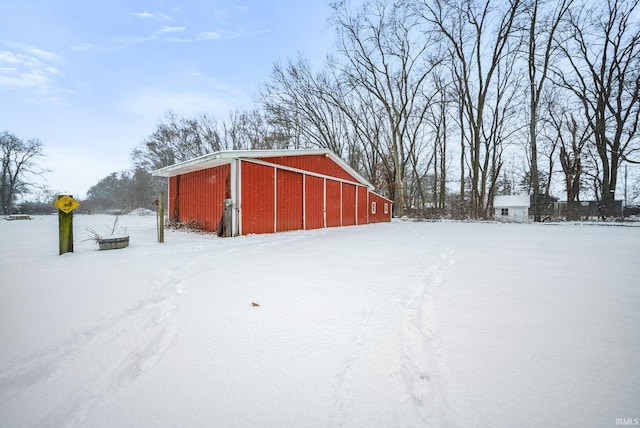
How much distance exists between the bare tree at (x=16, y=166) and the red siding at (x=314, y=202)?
97.9 ft

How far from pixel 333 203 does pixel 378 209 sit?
5.42 metres

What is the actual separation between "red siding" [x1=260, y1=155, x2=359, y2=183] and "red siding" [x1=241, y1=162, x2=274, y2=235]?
23.6 inches

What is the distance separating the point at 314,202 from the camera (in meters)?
10.8

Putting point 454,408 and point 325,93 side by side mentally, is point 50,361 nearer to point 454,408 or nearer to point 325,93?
point 454,408

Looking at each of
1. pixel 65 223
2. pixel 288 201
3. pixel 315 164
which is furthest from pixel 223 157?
pixel 315 164

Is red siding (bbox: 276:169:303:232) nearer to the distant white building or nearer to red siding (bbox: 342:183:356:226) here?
red siding (bbox: 342:183:356:226)

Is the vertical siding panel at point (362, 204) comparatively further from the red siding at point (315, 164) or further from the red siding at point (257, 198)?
the red siding at point (257, 198)

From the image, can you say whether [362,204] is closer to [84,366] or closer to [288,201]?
[288,201]

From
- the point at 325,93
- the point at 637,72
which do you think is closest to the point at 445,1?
the point at 325,93

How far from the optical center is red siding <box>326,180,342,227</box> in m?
11.7

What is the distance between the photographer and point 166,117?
80.9 feet

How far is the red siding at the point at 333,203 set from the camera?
11.7 m

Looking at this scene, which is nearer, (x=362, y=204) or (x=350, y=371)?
(x=350, y=371)

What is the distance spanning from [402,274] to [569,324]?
1695mm
